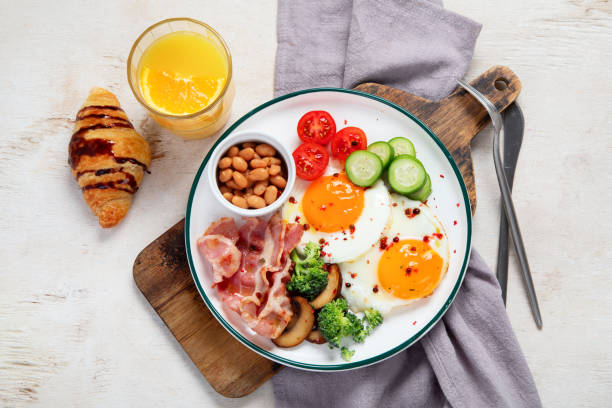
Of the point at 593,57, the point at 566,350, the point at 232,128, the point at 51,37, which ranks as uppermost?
the point at 593,57

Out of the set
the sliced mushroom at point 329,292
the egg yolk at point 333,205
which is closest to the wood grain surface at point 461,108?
the egg yolk at point 333,205

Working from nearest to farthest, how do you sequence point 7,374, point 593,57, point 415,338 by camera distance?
point 415,338 < point 7,374 < point 593,57

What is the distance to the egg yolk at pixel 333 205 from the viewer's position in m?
2.98

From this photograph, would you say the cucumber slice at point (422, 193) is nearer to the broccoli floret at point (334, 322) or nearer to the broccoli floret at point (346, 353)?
the broccoli floret at point (334, 322)

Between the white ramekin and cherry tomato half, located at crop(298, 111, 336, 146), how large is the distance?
280 mm

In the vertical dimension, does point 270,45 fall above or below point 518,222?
above

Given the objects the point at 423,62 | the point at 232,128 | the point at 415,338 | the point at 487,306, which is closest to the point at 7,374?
the point at 232,128

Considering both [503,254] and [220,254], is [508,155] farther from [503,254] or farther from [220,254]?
[220,254]

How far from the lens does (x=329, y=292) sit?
2955mm

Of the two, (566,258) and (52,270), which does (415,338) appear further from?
(52,270)

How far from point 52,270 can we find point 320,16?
9.33 feet

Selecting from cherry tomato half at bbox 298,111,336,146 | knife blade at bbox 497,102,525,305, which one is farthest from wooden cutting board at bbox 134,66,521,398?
cherry tomato half at bbox 298,111,336,146

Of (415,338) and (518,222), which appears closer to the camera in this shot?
(415,338)

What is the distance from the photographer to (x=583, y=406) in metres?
3.39
